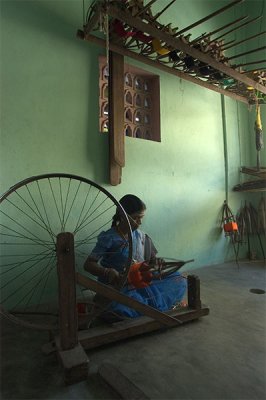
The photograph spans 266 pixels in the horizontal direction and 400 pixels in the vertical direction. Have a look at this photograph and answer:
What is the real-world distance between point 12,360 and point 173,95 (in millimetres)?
3091

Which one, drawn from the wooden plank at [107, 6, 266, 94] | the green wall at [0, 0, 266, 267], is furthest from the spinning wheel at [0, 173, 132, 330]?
the wooden plank at [107, 6, 266, 94]

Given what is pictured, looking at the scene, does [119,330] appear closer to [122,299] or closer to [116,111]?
[122,299]

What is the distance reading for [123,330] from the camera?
162 centimetres

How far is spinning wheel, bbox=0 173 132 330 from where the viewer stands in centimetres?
215

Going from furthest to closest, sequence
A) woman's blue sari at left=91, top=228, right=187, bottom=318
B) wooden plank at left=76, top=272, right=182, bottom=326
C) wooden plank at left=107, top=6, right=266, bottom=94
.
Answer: wooden plank at left=107, top=6, right=266, bottom=94
woman's blue sari at left=91, top=228, right=187, bottom=318
wooden plank at left=76, top=272, right=182, bottom=326

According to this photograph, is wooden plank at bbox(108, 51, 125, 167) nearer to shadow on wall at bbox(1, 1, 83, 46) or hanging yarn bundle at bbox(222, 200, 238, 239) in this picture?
shadow on wall at bbox(1, 1, 83, 46)

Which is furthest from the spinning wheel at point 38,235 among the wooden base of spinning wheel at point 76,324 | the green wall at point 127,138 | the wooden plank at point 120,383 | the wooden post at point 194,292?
the wooden post at point 194,292

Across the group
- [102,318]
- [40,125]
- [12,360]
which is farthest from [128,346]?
[40,125]

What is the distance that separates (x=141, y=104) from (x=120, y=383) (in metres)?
2.83

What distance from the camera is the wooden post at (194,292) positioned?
192cm

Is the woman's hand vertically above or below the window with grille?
below

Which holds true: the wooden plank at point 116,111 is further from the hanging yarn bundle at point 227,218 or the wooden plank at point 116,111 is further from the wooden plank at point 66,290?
the hanging yarn bundle at point 227,218

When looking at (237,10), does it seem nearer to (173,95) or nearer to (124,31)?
(173,95)

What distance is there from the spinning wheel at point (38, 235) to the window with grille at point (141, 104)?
1066mm
